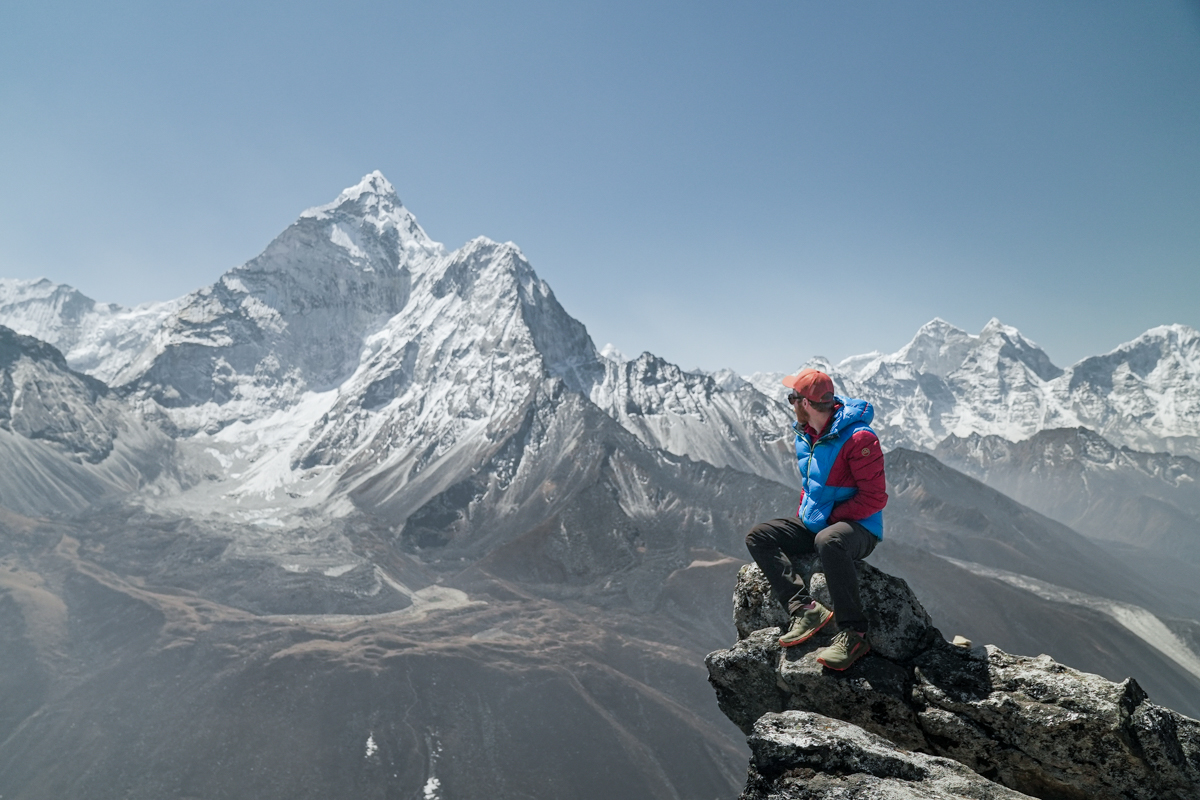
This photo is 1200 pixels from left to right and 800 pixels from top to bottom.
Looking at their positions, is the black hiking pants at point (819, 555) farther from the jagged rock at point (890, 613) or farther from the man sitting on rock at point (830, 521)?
the jagged rock at point (890, 613)

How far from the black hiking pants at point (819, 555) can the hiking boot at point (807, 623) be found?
16 centimetres

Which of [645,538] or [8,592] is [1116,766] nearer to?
[645,538]

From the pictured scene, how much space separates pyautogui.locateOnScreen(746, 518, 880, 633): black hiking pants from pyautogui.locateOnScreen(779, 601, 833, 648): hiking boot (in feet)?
0.53

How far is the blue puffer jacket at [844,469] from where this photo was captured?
764cm

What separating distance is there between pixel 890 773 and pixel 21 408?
242 m

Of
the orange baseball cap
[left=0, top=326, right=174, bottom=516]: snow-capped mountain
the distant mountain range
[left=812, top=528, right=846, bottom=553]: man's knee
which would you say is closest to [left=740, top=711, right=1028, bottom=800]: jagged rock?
[left=812, top=528, right=846, bottom=553]: man's knee

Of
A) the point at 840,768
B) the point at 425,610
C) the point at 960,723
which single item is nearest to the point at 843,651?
→ the point at 840,768

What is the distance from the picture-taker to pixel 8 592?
4134 inches

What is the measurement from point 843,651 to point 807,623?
0.60 metres

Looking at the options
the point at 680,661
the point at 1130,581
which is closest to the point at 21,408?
the point at 680,661

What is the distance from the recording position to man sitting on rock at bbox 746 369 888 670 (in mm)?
7266

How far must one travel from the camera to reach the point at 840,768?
649cm

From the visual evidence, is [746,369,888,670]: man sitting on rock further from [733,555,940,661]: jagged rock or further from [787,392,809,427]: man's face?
[733,555,940,661]: jagged rock

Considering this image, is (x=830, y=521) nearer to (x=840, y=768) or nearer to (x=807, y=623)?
(x=807, y=623)
